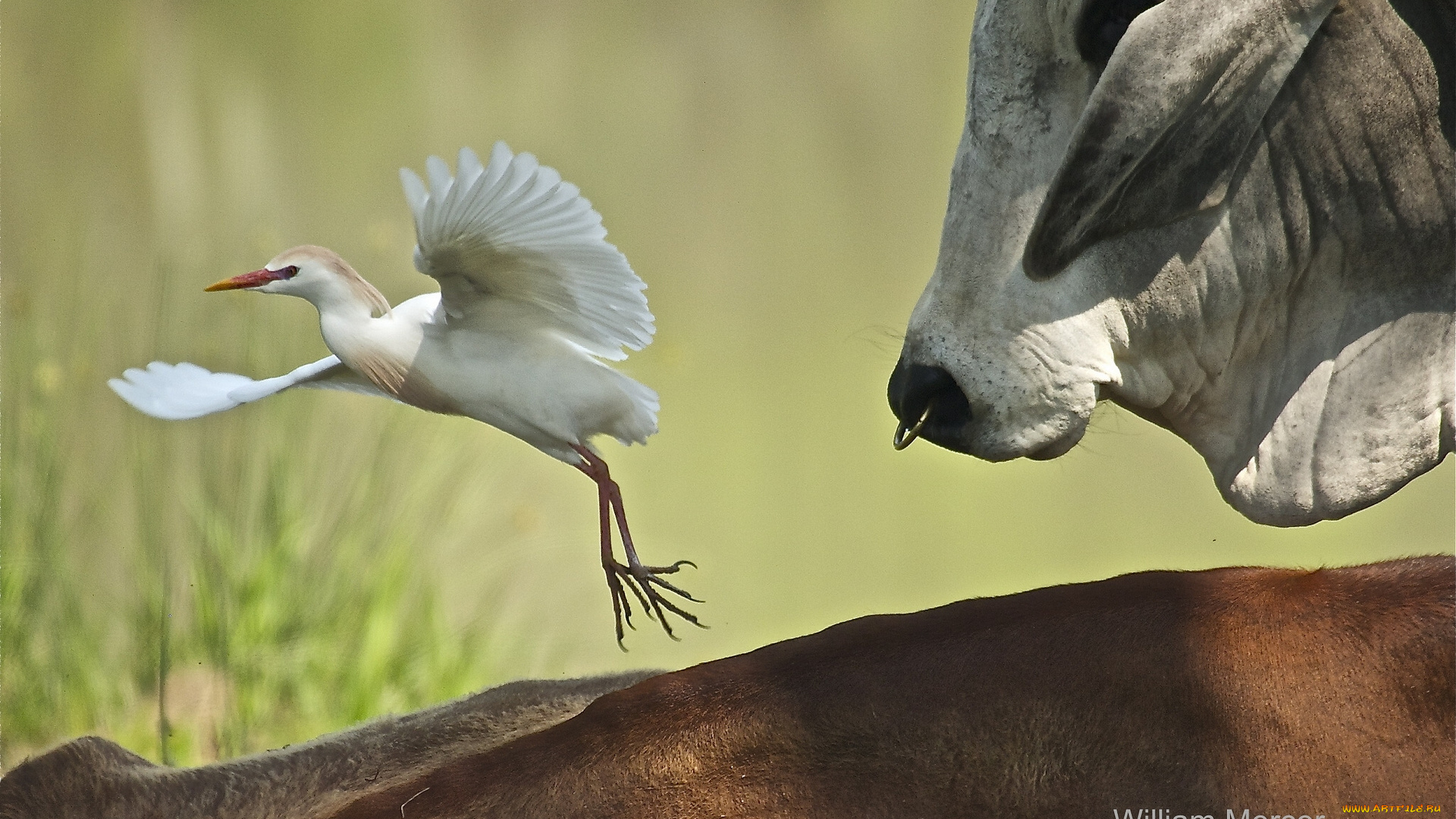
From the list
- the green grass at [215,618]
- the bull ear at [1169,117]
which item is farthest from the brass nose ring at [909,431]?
the green grass at [215,618]

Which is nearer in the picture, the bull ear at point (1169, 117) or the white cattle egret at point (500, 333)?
the bull ear at point (1169, 117)

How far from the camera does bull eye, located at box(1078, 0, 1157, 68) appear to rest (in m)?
1.13

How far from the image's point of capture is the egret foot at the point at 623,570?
4.53ft

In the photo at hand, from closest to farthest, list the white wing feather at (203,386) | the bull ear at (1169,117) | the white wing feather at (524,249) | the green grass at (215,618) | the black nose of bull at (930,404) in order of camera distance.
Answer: the bull ear at (1169,117) → the black nose of bull at (930,404) → the white wing feather at (524,249) → the white wing feather at (203,386) → the green grass at (215,618)

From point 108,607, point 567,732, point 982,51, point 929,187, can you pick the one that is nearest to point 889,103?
point 929,187

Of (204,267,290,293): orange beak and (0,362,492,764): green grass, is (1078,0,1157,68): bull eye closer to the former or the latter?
(204,267,290,293): orange beak

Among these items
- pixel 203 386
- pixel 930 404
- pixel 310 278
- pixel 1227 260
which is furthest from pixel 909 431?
pixel 203 386

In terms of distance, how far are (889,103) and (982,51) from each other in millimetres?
1474

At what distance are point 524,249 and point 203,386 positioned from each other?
0.41 m

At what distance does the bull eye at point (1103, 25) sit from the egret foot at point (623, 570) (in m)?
0.58

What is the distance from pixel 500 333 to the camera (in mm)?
1468

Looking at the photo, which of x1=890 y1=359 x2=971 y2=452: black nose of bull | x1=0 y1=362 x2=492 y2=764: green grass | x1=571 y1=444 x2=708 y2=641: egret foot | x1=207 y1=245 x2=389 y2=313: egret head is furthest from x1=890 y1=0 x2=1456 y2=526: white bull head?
x1=0 y1=362 x2=492 y2=764: green grass

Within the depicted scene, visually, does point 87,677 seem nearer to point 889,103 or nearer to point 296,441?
point 296,441

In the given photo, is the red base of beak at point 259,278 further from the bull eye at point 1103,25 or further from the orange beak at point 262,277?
the bull eye at point 1103,25
